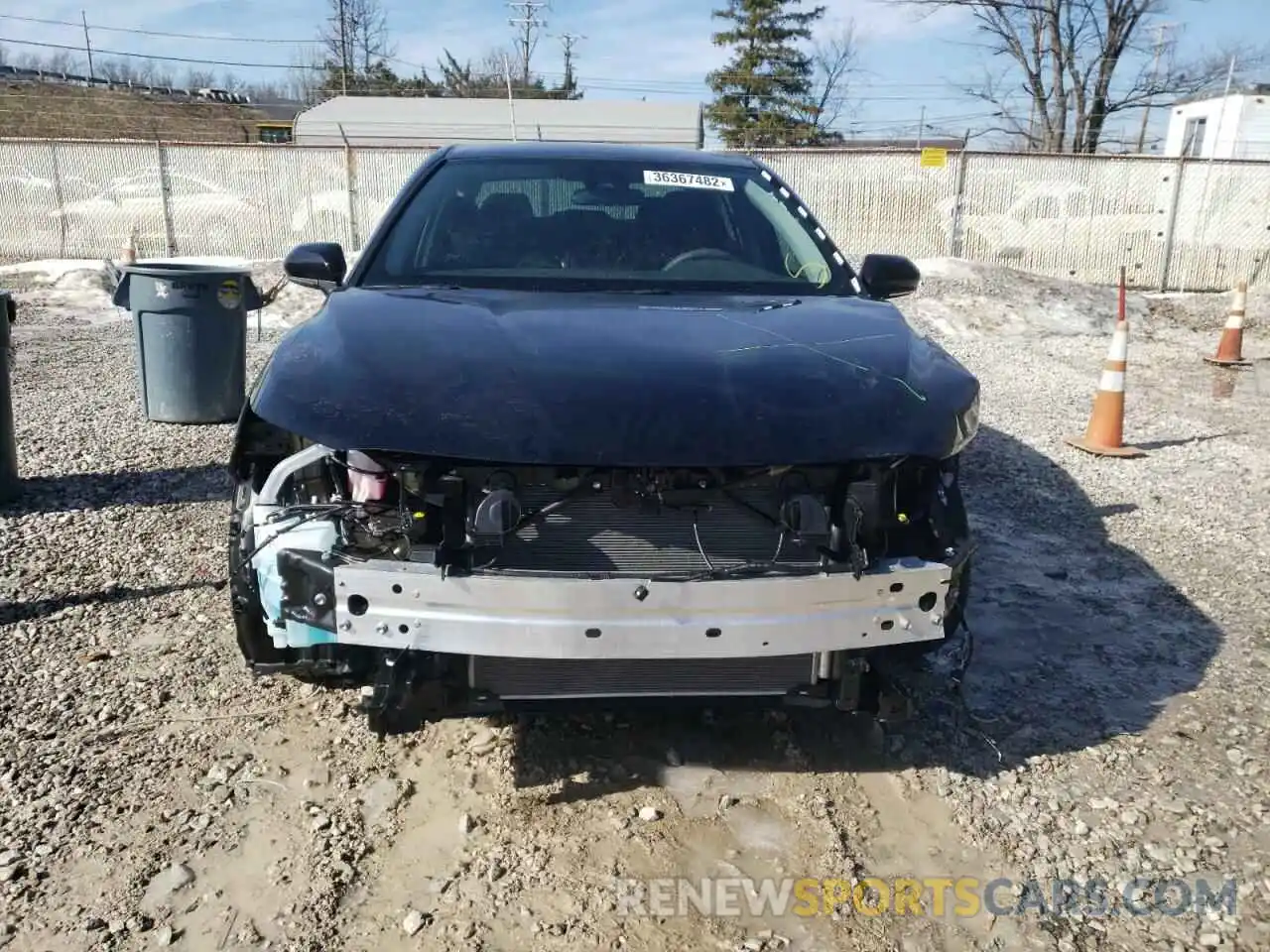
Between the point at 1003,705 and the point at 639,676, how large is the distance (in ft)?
4.91

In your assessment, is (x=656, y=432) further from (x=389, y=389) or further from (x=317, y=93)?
(x=317, y=93)

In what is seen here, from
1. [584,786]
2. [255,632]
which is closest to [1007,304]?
[584,786]

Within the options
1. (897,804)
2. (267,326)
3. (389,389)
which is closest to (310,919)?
(389,389)

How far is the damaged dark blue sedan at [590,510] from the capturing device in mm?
2291

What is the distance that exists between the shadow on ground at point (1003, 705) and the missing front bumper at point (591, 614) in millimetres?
436

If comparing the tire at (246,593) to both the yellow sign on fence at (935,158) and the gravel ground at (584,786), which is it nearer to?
the gravel ground at (584,786)

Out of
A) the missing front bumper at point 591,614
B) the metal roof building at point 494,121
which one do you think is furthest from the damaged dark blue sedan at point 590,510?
the metal roof building at point 494,121

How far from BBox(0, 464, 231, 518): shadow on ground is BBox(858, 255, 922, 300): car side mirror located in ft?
11.7

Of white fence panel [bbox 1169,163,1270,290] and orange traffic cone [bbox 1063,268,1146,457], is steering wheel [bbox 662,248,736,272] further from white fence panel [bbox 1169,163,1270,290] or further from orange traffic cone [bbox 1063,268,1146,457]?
white fence panel [bbox 1169,163,1270,290]

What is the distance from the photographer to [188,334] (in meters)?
6.58

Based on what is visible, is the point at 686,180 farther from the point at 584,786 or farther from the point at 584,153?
the point at 584,786

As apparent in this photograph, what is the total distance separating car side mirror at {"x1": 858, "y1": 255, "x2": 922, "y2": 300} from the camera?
375cm

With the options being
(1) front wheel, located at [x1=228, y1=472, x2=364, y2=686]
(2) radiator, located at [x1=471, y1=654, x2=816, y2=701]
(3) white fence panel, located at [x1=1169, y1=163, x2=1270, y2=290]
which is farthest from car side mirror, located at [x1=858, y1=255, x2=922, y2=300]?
(3) white fence panel, located at [x1=1169, y1=163, x2=1270, y2=290]

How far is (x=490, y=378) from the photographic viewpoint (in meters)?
2.44
